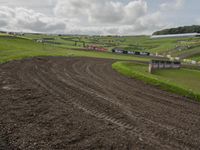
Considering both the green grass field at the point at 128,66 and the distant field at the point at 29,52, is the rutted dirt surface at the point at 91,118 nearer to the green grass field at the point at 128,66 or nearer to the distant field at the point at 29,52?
the green grass field at the point at 128,66

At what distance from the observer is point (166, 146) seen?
8344 mm

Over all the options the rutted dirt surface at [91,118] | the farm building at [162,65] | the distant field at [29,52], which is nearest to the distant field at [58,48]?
the distant field at [29,52]

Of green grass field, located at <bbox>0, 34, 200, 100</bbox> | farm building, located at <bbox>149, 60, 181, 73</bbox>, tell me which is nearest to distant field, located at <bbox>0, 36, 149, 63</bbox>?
green grass field, located at <bbox>0, 34, 200, 100</bbox>

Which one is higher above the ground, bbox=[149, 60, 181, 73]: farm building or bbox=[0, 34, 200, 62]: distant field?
bbox=[0, 34, 200, 62]: distant field

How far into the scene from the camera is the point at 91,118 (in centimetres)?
1034

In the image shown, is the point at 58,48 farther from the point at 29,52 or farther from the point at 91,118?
the point at 91,118

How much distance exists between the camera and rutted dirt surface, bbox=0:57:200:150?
26.9ft

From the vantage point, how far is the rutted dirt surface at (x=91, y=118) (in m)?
8.20

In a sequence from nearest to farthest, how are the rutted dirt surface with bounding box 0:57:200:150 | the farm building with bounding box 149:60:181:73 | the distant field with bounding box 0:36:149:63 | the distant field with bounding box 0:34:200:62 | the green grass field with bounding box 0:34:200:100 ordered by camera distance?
the rutted dirt surface with bounding box 0:57:200:150
the green grass field with bounding box 0:34:200:100
the farm building with bounding box 149:60:181:73
the distant field with bounding box 0:36:149:63
the distant field with bounding box 0:34:200:62

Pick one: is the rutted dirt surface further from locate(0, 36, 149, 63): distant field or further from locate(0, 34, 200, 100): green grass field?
locate(0, 36, 149, 63): distant field

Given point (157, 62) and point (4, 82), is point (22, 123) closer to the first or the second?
point (4, 82)

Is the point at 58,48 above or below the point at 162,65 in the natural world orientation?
above

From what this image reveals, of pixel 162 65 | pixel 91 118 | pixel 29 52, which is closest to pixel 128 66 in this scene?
pixel 162 65

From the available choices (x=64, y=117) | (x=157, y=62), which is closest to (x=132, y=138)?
(x=64, y=117)
